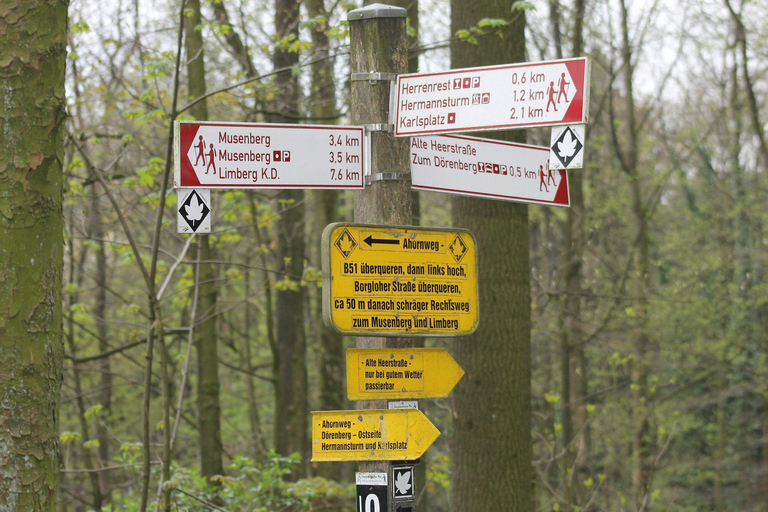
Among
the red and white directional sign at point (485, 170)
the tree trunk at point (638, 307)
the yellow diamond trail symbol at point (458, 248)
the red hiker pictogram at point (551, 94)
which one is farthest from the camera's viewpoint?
the tree trunk at point (638, 307)

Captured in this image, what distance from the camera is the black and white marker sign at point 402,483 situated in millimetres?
3295

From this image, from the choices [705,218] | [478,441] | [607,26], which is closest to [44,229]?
[478,441]

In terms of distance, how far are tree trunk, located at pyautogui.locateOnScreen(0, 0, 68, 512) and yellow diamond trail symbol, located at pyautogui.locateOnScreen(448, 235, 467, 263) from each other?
5.02 ft

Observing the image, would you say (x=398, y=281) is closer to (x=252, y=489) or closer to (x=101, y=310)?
(x=252, y=489)

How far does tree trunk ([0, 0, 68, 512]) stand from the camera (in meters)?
3.20

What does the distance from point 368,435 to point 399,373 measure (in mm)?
257

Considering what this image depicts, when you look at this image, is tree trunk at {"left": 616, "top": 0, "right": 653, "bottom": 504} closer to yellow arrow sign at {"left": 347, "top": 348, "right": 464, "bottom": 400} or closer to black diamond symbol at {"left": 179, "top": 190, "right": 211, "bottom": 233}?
yellow arrow sign at {"left": 347, "top": 348, "right": 464, "bottom": 400}

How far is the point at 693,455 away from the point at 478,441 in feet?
58.1

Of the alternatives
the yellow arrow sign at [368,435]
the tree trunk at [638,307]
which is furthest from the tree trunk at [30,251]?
the tree trunk at [638,307]

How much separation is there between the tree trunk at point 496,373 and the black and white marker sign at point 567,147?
10.4 ft

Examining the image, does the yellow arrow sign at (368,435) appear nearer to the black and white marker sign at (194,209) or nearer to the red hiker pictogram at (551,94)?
the black and white marker sign at (194,209)

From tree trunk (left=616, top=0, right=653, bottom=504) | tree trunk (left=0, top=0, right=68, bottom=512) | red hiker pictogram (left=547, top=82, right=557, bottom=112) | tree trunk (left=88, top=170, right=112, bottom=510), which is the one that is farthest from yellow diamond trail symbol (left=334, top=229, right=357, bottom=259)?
tree trunk (left=616, top=0, right=653, bottom=504)

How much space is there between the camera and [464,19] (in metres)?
6.79

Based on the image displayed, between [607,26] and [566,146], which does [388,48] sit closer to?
[566,146]
